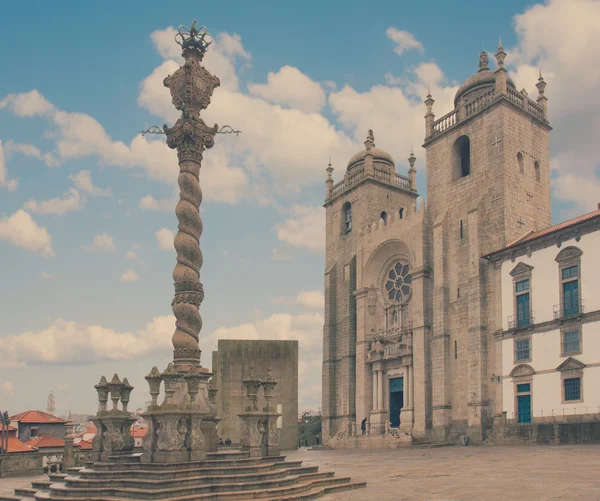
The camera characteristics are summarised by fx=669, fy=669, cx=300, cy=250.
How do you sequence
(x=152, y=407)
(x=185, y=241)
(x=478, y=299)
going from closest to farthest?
(x=152, y=407) → (x=185, y=241) → (x=478, y=299)

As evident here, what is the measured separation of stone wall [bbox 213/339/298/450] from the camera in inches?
1673

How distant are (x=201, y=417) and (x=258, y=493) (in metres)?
2.45

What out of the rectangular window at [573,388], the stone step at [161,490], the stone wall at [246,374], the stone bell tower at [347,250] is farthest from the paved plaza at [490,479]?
the stone bell tower at [347,250]

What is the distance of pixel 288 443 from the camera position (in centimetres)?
4356

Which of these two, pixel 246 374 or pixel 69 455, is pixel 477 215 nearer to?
pixel 246 374

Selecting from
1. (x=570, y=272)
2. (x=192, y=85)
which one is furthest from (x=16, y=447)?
(x=570, y=272)

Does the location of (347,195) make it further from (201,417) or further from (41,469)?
(201,417)

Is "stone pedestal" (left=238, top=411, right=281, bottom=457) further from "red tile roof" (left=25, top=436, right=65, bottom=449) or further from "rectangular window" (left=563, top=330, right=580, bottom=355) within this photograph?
"red tile roof" (left=25, top=436, right=65, bottom=449)

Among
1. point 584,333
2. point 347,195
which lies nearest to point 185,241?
point 584,333

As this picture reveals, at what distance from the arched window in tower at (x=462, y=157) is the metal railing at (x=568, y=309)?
38.8 ft

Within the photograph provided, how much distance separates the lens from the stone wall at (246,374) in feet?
139

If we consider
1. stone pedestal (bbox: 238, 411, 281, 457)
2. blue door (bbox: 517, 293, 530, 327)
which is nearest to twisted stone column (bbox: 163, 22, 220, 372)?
stone pedestal (bbox: 238, 411, 281, 457)

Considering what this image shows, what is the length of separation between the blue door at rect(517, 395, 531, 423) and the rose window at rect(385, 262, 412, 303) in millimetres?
11950

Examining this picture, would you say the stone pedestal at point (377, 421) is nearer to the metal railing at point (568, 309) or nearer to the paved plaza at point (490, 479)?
the metal railing at point (568, 309)
